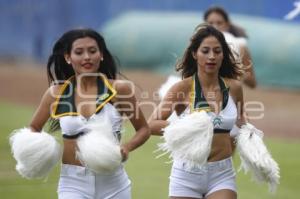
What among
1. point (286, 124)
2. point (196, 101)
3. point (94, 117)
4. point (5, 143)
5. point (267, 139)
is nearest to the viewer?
point (94, 117)

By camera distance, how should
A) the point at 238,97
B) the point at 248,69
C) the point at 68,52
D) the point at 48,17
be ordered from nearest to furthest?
the point at 68,52, the point at 238,97, the point at 248,69, the point at 48,17


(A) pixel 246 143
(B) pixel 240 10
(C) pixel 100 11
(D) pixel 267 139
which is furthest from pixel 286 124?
(A) pixel 246 143

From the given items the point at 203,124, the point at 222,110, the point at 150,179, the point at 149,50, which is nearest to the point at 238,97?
the point at 222,110

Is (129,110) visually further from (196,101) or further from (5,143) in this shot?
(5,143)

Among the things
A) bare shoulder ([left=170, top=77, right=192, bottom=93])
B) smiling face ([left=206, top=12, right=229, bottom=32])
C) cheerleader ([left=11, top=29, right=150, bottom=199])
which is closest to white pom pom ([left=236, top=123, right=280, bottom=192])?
bare shoulder ([left=170, top=77, right=192, bottom=93])

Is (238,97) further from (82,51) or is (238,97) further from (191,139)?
(82,51)

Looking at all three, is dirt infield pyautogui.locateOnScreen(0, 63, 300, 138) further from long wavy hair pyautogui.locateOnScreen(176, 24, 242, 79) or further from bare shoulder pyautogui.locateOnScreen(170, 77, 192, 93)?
bare shoulder pyautogui.locateOnScreen(170, 77, 192, 93)

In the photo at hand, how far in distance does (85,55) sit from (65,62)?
382 millimetres

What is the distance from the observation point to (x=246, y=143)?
646 cm

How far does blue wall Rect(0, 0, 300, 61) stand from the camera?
23.8 m

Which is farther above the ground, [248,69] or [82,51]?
[82,51]

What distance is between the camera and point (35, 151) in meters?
5.80

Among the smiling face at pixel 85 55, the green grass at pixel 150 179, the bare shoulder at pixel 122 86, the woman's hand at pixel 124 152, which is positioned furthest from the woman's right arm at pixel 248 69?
the woman's hand at pixel 124 152

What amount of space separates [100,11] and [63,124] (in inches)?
717
